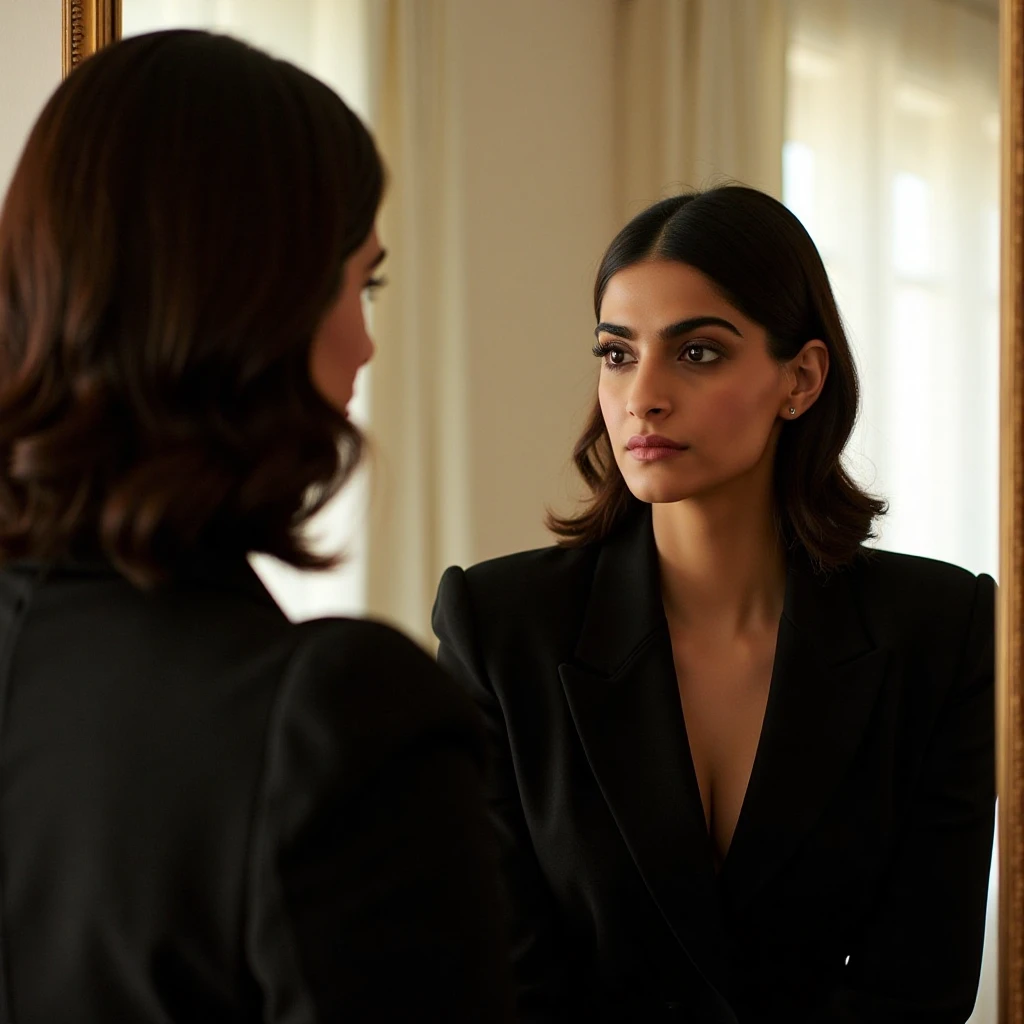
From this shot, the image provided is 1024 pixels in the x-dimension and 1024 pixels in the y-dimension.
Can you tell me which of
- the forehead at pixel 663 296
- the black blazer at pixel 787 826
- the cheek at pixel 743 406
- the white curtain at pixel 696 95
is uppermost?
the white curtain at pixel 696 95

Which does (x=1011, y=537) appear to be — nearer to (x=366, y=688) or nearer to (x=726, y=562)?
(x=726, y=562)

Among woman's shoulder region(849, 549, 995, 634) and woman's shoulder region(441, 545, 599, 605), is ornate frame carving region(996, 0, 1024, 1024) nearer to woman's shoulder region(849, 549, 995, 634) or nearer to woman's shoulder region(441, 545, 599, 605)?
woman's shoulder region(849, 549, 995, 634)

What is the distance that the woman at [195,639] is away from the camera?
549 millimetres

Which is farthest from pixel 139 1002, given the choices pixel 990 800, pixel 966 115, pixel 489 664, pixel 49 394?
pixel 966 115

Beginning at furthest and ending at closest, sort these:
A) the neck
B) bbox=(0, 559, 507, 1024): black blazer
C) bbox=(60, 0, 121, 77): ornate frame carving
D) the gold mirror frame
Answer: bbox=(60, 0, 121, 77): ornate frame carving
the neck
the gold mirror frame
bbox=(0, 559, 507, 1024): black blazer

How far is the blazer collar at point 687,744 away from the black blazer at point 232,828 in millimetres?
449

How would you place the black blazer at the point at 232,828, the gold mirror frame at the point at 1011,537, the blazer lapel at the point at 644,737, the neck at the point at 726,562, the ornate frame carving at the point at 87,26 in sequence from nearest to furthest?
the black blazer at the point at 232,828, the gold mirror frame at the point at 1011,537, the blazer lapel at the point at 644,737, the neck at the point at 726,562, the ornate frame carving at the point at 87,26

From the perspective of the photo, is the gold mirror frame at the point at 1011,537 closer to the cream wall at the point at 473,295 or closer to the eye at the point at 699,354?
the eye at the point at 699,354

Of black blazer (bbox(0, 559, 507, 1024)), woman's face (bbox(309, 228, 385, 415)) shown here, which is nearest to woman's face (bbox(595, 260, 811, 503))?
woman's face (bbox(309, 228, 385, 415))

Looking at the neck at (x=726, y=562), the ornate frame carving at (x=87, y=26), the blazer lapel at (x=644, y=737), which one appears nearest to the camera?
the blazer lapel at (x=644, y=737)

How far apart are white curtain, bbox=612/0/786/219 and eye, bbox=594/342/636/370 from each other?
116 millimetres

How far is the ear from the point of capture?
1044 millimetres

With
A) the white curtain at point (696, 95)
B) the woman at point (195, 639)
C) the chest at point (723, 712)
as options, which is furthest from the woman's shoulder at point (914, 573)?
the woman at point (195, 639)

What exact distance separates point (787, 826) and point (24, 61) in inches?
47.7
